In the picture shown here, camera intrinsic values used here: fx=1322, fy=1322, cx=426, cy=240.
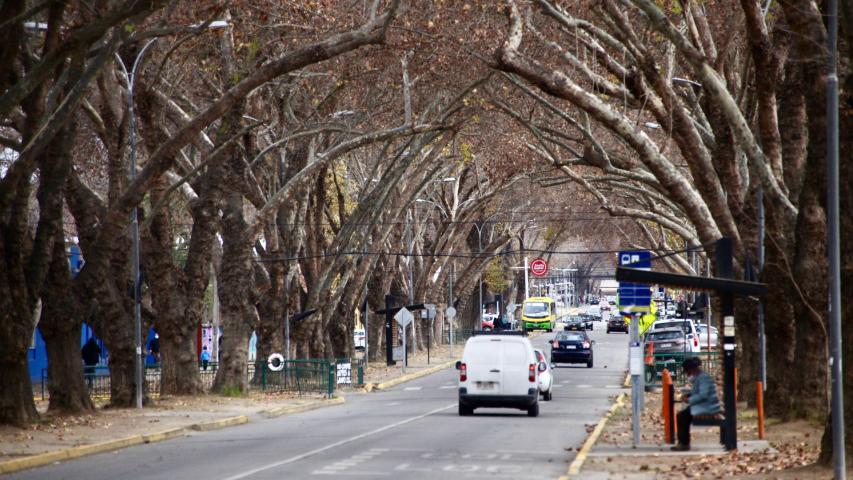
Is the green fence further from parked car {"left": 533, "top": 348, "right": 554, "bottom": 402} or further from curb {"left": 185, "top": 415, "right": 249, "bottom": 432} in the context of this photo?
curb {"left": 185, "top": 415, "right": 249, "bottom": 432}

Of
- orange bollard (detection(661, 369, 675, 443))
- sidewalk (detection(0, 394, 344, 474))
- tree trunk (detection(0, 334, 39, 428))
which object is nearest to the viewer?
sidewalk (detection(0, 394, 344, 474))

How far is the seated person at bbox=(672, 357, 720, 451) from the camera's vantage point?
1959 cm

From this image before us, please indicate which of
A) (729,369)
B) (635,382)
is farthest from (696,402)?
(635,382)

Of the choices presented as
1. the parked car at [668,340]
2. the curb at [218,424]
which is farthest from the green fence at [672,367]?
the curb at [218,424]

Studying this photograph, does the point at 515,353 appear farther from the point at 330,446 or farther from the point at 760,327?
the point at 330,446

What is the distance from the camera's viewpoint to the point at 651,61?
72.5 ft

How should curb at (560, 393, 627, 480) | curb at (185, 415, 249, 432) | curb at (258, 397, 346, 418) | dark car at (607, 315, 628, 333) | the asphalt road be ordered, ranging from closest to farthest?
curb at (560, 393, 627, 480), the asphalt road, curb at (185, 415, 249, 432), curb at (258, 397, 346, 418), dark car at (607, 315, 628, 333)

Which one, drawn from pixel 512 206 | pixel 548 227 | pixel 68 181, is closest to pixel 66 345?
pixel 68 181

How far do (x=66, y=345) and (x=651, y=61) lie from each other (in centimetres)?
1302

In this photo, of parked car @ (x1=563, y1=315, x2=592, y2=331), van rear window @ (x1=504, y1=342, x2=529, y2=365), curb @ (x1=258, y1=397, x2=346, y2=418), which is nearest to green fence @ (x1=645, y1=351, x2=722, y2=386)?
curb @ (x1=258, y1=397, x2=346, y2=418)

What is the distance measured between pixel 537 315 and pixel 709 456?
86795 mm

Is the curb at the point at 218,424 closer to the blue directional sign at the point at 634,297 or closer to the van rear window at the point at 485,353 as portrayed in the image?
the van rear window at the point at 485,353

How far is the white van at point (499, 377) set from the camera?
2927 cm

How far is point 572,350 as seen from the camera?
5731 cm
